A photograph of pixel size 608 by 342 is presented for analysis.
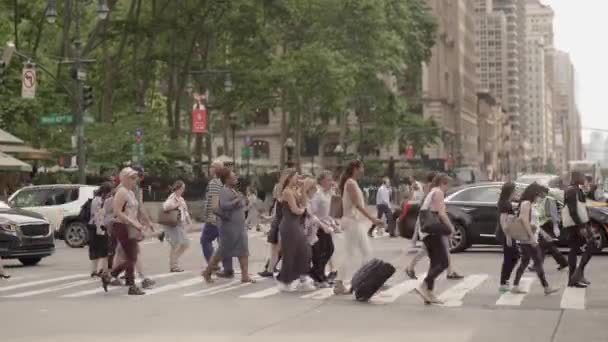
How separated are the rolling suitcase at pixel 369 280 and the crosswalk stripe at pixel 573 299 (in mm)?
2238

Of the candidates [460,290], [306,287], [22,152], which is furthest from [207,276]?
[22,152]

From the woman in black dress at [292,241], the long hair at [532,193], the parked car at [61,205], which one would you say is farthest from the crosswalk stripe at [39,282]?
the parked car at [61,205]

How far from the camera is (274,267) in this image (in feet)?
59.9

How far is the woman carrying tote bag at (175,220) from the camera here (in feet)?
63.9

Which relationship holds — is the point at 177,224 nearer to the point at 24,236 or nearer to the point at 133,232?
the point at 24,236

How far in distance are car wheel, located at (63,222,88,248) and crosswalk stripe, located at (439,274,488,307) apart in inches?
516

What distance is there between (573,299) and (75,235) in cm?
1695

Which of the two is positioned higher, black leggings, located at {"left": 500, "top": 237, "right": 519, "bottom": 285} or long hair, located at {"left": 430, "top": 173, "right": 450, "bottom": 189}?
long hair, located at {"left": 430, "top": 173, "right": 450, "bottom": 189}

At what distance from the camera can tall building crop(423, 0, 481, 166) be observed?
373 ft

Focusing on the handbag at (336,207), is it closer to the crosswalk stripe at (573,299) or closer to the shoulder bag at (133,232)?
the shoulder bag at (133,232)

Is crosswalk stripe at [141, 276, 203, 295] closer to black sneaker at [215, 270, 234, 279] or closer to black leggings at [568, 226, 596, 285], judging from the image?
black sneaker at [215, 270, 234, 279]

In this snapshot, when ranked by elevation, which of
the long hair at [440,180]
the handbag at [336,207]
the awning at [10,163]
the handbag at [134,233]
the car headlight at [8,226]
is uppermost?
the awning at [10,163]

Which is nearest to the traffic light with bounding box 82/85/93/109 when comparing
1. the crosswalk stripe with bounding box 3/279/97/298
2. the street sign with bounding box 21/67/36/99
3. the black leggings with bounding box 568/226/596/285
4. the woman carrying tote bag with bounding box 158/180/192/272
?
the street sign with bounding box 21/67/36/99

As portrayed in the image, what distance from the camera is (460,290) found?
52.3 ft
